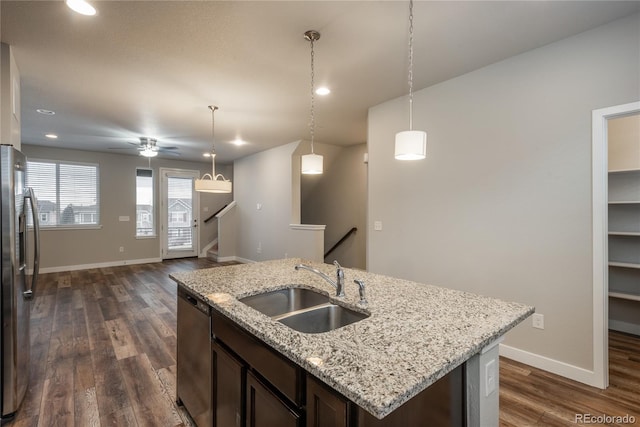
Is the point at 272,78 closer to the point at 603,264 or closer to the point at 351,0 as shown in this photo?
the point at 351,0

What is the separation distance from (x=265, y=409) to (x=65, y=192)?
7.33 meters

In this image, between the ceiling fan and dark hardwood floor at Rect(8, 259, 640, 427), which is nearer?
dark hardwood floor at Rect(8, 259, 640, 427)

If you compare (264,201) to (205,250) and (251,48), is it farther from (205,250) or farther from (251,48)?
(251,48)

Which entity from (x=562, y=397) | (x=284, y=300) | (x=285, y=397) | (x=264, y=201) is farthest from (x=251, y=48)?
(x=264, y=201)

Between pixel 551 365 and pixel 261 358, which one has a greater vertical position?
pixel 261 358

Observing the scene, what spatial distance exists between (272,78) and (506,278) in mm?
2881

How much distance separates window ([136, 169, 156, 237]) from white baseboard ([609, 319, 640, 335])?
841cm

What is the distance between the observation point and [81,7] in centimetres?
184

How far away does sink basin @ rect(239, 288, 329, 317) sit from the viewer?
1.76 metres

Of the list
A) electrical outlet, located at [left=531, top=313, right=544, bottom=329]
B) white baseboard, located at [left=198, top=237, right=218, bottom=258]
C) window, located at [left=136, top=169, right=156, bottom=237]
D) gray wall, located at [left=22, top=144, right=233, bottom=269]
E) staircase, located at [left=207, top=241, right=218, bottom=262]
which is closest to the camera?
electrical outlet, located at [left=531, top=313, right=544, bottom=329]

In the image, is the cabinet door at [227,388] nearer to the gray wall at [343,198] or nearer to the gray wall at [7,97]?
the gray wall at [7,97]

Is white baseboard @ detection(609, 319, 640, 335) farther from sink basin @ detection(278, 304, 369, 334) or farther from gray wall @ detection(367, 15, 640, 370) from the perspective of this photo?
sink basin @ detection(278, 304, 369, 334)

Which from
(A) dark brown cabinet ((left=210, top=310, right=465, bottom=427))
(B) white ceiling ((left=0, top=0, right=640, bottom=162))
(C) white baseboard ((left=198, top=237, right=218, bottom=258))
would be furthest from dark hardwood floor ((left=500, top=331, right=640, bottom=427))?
(C) white baseboard ((left=198, top=237, right=218, bottom=258))

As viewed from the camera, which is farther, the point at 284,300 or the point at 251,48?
the point at 251,48
